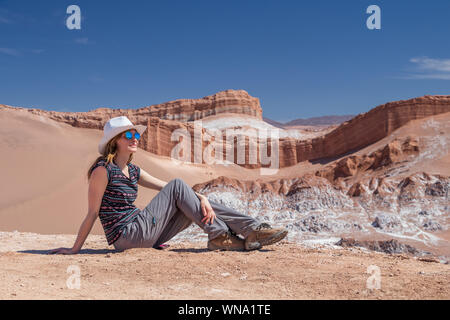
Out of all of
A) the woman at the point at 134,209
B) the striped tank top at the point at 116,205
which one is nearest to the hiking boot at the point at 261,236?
the woman at the point at 134,209

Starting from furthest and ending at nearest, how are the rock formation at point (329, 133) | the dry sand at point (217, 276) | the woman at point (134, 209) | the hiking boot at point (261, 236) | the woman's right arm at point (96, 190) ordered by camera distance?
the rock formation at point (329, 133) < the hiking boot at point (261, 236) < the woman at point (134, 209) < the woman's right arm at point (96, 190) < the dry sand at point (217, 276)

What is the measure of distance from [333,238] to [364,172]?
26.9 ft

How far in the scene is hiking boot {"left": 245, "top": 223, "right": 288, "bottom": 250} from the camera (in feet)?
13.5

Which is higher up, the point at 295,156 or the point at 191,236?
the point at 295,156

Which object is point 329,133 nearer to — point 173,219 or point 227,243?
point 227,243

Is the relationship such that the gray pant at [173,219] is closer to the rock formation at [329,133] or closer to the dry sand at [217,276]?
the dry sand at [217,276]

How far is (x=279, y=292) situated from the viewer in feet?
8.91

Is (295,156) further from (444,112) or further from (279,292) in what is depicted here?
(279,292)

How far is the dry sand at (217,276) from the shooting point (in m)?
2.65

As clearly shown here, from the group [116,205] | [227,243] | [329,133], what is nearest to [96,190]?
[116,205]

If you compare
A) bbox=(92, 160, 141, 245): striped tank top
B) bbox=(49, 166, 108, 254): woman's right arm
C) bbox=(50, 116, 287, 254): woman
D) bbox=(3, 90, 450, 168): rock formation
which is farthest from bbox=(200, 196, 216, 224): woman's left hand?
bbox=(3, 90, 450, 168): rock formation

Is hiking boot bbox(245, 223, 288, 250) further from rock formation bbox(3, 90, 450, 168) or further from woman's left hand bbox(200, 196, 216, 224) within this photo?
rock formation bbox(3, 90, 450, 168)
